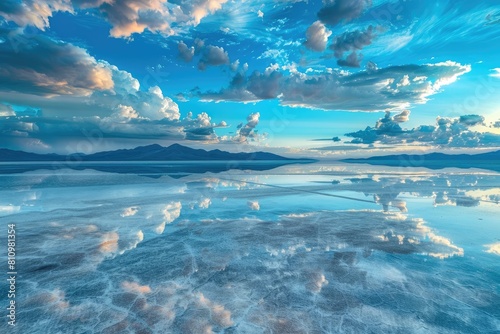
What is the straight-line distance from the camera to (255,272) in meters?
7.30

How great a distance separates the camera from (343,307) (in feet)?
18.5

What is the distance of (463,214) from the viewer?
14281 millimetres

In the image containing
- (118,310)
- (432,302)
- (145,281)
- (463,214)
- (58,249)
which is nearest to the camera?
(118,310)

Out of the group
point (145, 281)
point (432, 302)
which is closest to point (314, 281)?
point (432, 302)

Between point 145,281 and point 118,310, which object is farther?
point 145,281

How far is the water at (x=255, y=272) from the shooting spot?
520 cm

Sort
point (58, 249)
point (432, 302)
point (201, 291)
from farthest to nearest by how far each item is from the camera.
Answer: point (58, 249)
point (201, 291)
point (432, 302)

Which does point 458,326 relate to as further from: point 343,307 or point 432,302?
point 343,307

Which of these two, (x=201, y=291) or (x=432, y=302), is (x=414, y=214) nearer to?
(x=432, y=302)

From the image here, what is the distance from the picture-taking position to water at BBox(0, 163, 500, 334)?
17.0ft

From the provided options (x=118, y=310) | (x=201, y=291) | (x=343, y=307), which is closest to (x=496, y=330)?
(x=343, y=307)

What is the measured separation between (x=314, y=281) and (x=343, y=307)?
1174 mm

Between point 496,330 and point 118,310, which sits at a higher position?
point 118,310

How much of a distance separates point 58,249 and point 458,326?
11546mm
